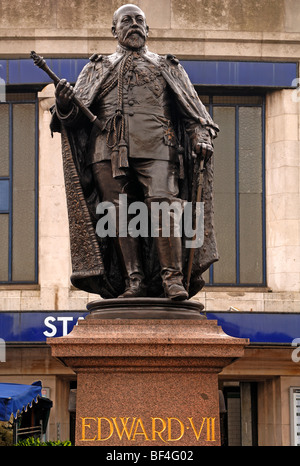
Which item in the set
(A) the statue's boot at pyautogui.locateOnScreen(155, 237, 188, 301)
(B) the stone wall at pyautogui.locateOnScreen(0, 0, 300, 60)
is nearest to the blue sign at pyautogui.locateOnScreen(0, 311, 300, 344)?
(B) the stone wall at pyautogui.locateOnScreen(0, 0, 300, 60)

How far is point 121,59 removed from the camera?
10094 mm

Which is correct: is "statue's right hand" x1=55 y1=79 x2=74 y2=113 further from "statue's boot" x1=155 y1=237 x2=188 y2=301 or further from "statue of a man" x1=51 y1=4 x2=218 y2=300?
"statue's boot" x1=155 y1=237 x2=188 y2=301

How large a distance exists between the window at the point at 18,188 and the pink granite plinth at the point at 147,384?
17.7m

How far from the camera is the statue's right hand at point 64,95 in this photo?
9734 mm

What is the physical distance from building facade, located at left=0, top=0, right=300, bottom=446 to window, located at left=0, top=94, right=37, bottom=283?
0.02m

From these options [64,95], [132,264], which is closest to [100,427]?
[132,264]

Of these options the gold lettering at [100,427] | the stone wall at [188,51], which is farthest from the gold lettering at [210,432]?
the stone wall at [188,51]

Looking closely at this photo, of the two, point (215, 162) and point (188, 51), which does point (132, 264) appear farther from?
point (188, 51)

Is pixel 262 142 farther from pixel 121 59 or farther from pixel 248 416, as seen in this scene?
pixel 121 59

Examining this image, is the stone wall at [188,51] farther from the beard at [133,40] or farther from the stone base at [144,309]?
the stone base at [144,309]

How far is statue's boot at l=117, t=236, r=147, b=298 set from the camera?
9.66 metres

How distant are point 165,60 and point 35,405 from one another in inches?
532

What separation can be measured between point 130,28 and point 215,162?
641 inches

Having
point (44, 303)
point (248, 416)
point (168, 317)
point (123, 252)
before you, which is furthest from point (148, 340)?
point (248, 416)
